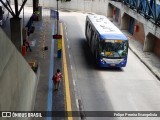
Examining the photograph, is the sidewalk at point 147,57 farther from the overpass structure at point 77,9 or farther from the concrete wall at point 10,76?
the concrete wall at point 10,76

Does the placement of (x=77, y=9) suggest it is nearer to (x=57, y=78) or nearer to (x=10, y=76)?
(x=57, y=78)

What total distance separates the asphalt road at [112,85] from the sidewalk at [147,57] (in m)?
0.41

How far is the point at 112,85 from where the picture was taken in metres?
21.5

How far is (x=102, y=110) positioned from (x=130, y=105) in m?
2.02

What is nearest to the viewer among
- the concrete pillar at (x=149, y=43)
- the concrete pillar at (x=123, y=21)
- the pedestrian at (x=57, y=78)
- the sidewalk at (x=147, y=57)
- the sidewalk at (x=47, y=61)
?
the sidewalk at (x=47, y=61)

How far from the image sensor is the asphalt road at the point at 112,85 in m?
18.3

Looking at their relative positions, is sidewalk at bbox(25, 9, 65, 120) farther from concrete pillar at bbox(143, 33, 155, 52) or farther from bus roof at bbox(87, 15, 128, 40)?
concrete pillar at bbox(143, 33, 155, 52)

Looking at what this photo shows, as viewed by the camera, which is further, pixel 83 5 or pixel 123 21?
pixel 83 5

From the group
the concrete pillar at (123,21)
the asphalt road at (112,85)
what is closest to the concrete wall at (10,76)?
the asphalt road at (112,85)

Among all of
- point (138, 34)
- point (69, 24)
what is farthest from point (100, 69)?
point (69, 24)

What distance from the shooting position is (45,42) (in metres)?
31.6

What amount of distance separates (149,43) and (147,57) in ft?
7.66

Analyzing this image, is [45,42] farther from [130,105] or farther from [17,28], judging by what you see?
[130,105]

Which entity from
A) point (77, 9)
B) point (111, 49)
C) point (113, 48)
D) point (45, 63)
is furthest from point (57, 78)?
point (77, 9)
